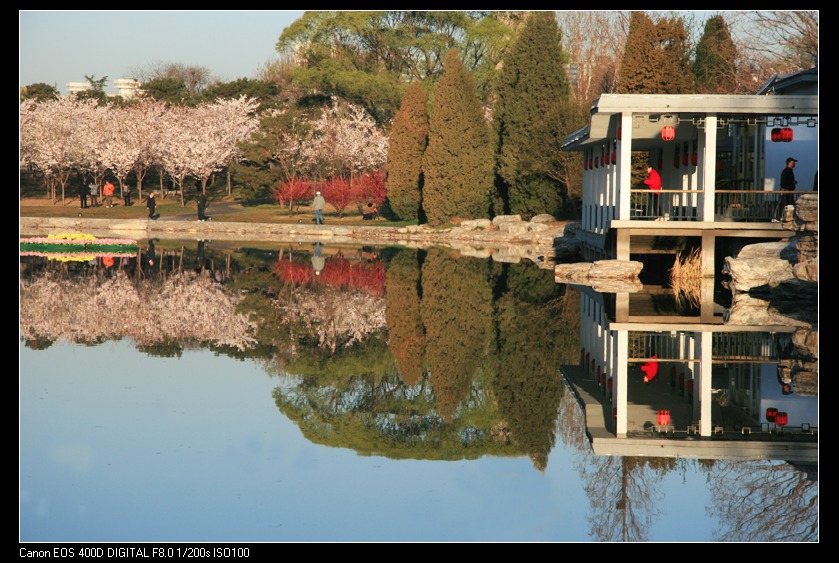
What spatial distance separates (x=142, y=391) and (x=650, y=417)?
15.6 ft

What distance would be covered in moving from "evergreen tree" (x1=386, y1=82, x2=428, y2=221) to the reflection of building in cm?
2729

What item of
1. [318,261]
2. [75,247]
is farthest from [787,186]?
[75,247]

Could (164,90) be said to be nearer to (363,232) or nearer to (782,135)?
(363,232)

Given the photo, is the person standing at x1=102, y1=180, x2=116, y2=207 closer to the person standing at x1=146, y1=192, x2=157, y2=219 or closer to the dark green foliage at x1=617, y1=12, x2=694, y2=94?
the person standing at x1=146, y1=192, x2=157, y2=219

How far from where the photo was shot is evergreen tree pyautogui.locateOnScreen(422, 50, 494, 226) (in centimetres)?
3900

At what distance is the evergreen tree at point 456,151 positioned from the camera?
3900 centimetres

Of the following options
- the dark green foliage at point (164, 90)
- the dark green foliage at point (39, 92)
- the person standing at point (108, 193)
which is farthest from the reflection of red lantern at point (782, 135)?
the dark green foliage at point (39, 92)

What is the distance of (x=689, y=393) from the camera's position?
31.7ft

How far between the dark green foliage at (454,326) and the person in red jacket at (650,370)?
176 cm

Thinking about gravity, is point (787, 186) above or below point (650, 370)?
above

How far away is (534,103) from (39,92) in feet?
116

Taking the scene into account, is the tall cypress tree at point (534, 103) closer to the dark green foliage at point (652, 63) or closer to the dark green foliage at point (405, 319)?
the dark green foliage at point (652, 63)

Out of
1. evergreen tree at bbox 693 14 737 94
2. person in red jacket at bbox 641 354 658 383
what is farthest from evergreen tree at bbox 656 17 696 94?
person in red jacket at bbox 641 354 658 383
